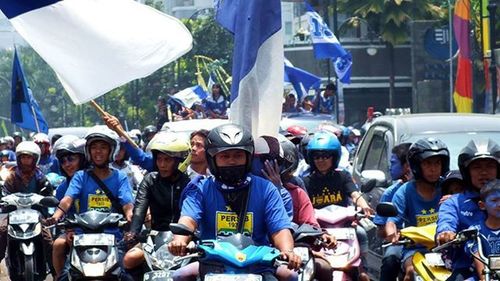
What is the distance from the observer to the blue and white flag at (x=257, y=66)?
9914 mm

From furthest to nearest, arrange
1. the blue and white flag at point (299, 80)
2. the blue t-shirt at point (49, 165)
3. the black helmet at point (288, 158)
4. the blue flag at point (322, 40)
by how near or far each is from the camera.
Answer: the blue and white flag at point (299, 80) → the blue flag at point (322, 40) → the blue t-shirt at point (49, 165) → the black helmet at point (288, 158)

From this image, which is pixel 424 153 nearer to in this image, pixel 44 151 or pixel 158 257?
pixel 158 257

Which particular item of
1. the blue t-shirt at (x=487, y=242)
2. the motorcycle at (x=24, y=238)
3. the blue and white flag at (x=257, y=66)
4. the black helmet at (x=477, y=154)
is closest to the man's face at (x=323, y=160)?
the blue and white flag at (x=257, y=66)

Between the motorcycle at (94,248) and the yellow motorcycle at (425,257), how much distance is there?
211 cm

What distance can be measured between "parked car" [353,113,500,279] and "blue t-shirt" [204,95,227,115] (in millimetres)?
13236

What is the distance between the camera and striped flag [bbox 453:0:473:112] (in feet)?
127

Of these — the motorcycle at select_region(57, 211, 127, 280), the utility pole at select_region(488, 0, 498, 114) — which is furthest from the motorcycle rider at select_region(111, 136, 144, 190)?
the utility pole at select_region(488, 0, 498, 114)

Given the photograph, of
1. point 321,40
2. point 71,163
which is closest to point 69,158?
point 71,163

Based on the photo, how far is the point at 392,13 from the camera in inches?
2207

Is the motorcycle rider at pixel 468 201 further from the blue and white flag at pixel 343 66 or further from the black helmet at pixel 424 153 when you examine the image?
the blue and white flag at pixel 343 66

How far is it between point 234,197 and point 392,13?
48.5m

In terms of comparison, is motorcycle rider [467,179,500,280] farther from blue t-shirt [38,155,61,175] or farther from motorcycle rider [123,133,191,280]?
blue t-shirt [38,155,61,175]

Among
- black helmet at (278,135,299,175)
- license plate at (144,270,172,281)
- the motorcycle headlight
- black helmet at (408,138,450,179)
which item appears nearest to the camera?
the motorcycle headlight

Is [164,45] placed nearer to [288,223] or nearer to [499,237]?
[288,223]
